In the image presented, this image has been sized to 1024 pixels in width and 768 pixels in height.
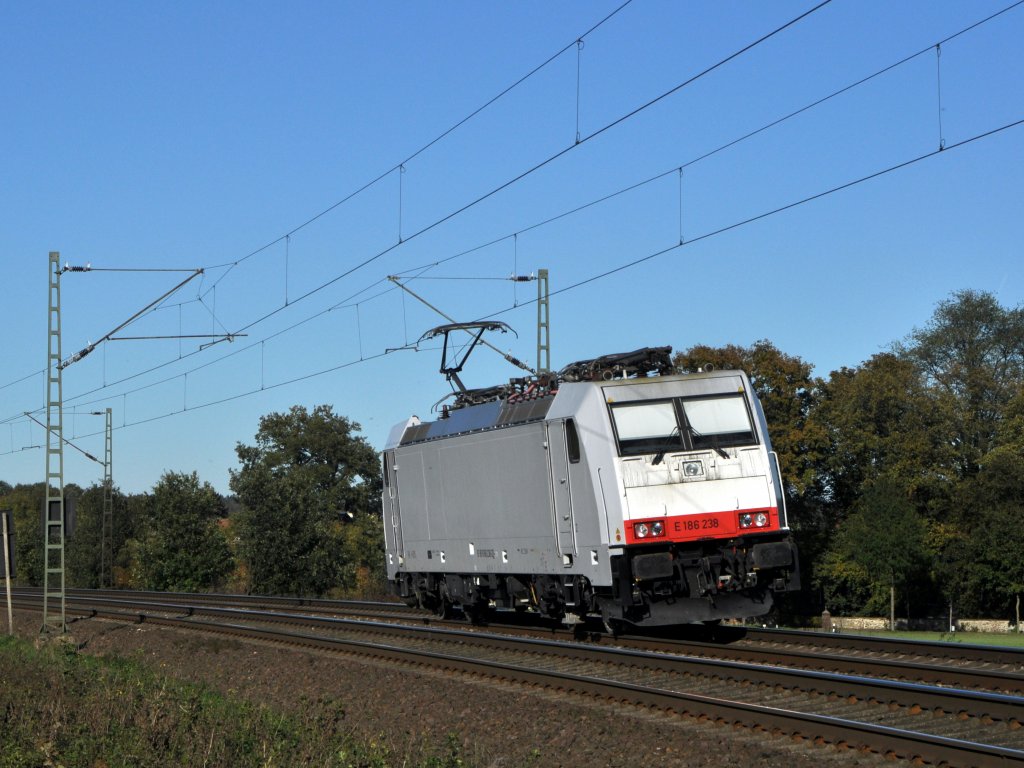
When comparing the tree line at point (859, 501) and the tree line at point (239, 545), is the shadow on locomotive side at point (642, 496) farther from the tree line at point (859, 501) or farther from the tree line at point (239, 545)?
the tree line at point (859, 501)

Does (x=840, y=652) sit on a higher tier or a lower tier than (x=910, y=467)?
lower

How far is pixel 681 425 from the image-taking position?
17.6 metres

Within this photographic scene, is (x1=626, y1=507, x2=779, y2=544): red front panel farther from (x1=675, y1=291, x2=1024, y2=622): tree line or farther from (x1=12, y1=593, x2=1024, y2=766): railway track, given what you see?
(x1=675, y1=291, x2=1024, y2=622): tree line

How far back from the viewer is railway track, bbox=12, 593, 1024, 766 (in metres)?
10.3

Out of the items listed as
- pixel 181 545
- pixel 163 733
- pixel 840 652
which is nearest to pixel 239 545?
pixel 181 545

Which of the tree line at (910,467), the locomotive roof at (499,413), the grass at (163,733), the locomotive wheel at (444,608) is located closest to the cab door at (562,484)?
the locomotive roof at (499,413)

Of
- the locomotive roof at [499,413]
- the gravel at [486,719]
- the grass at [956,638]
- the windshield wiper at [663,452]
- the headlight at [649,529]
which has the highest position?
the locomotive roof at [499,413]

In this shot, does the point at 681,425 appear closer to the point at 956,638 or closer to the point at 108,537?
the point at 956,638

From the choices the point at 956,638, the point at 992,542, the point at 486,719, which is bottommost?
the point at 956,638

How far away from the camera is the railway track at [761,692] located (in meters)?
10.3

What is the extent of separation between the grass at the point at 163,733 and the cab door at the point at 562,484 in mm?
5333

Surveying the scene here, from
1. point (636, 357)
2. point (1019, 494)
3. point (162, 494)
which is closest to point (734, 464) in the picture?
point (636, 357)

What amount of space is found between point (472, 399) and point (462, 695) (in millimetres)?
9159

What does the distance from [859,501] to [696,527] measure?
46.8m
